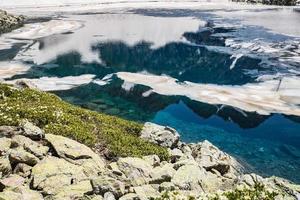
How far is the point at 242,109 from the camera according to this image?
3125 centimetres

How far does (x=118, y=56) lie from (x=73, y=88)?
48.3ft

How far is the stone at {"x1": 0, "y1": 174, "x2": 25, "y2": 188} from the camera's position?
38.2 ft

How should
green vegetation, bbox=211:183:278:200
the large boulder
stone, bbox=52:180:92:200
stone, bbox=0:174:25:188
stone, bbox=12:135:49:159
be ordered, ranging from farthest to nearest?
1. stone, bbox=12:135:49:159
2. the large boulder
3. green vegetation, bbox=211:183:278:200
4. stone, bbox=0:174:25:188
5. stone, bbox=52:180:92:200

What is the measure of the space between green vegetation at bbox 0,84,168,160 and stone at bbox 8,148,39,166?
3.06 meters

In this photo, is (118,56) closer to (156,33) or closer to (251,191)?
(156,33)

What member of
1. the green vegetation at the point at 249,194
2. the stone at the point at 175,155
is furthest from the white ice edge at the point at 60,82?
the green vegetation at the point at 249,194

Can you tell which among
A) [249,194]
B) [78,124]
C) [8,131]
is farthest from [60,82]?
[249,194]

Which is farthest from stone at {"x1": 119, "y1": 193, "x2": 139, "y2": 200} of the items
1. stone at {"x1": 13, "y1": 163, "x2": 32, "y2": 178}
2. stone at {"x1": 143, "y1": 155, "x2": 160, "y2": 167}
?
stone at {"x1": 143, "y1": 155, "x2": 160, "y2": 167}

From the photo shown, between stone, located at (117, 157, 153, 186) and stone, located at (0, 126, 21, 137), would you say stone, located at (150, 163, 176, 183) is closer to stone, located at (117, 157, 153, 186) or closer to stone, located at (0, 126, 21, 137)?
stone, located at (117, 157, 153, 186)

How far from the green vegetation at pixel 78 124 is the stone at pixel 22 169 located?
3574 mm

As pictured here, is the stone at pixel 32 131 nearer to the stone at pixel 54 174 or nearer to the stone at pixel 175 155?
the stone at pixel 54 174

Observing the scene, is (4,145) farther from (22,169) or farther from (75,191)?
(75,191)

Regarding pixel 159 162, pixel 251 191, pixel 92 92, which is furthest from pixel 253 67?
pixel 251 191

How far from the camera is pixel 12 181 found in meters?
12.0
